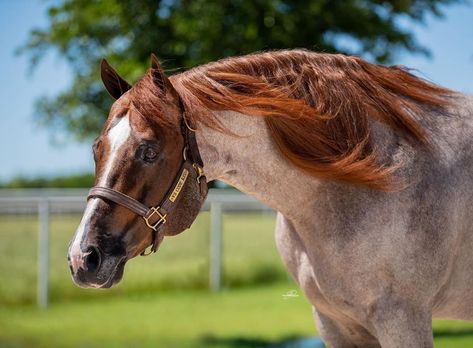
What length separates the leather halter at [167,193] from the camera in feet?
8.68

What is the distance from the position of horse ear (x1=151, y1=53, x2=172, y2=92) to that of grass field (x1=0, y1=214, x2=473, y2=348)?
5205mm

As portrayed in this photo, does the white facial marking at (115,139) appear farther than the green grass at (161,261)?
No

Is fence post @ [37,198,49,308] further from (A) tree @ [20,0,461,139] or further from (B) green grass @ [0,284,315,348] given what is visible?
Answer: (A) tree @ [20,0,461,139]

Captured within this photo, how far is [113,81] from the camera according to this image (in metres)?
3.03

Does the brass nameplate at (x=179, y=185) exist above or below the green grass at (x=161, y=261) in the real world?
below

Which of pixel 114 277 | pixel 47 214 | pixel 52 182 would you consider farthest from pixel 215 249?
pixel 52 182

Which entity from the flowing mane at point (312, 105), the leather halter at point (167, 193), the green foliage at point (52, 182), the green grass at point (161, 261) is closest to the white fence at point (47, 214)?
the green grass at point (161, 261)

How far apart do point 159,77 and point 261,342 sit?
567 centimetres

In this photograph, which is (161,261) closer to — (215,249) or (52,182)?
(215,249)

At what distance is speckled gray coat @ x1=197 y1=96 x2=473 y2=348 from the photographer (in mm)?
2902

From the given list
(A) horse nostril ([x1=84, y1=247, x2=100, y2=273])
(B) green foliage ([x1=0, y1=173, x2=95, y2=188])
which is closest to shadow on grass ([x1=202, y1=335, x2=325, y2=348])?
(A) horse nostril ([x1=84, y1=247, x2=100, y2=273])

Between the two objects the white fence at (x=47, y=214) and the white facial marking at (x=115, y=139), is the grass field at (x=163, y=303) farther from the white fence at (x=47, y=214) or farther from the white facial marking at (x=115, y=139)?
the white facial marking at (x=115, y=139)

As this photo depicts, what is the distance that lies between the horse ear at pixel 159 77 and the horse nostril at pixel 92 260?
69 centimetres

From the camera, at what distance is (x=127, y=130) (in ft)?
8.96
